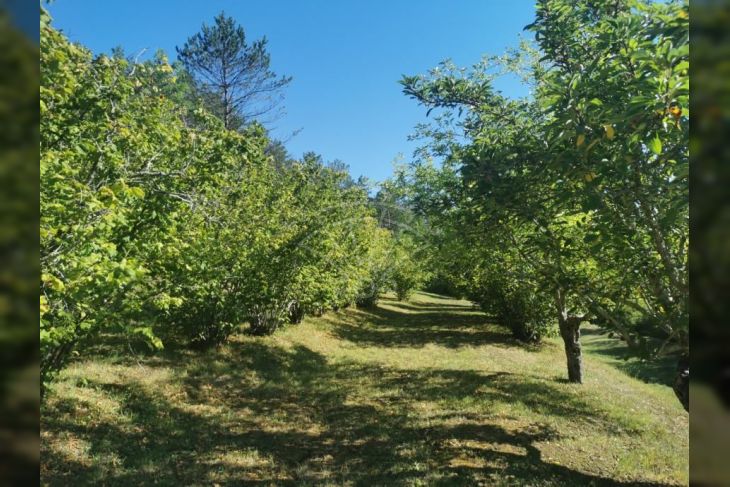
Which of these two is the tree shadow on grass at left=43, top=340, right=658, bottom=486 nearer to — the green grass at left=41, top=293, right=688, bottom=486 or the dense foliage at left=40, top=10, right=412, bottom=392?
the green grass at left=41, top=293, right=688, bottom=486

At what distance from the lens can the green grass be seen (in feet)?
19.8

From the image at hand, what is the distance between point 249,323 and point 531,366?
29.8ft

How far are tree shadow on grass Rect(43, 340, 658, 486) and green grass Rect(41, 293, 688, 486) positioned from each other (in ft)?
0.10

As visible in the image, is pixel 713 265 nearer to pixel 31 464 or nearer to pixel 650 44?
pixel 31 464

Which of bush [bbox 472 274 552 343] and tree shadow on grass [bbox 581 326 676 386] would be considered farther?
bush [bbox 472 274 552 343]

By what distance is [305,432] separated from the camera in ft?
25.6

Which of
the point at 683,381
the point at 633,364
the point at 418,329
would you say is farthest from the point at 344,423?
the point at 633,364

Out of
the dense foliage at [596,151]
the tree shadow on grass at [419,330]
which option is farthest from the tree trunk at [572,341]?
the tree shadow on grass at [419,330]

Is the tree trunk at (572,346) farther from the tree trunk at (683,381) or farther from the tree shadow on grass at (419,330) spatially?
the tree trunk at (683,381)

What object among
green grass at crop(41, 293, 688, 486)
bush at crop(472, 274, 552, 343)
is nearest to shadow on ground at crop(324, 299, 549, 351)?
bush at crop(472, 274, 552, 343)

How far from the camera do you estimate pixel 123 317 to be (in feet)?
16.7

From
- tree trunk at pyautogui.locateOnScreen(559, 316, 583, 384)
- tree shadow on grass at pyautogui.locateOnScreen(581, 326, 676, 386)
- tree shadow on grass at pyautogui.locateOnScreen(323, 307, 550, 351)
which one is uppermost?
tree trunk at pyautogui.locateOnScreen(559, 316, 583, 384)

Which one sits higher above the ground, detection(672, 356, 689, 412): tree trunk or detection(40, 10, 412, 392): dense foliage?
detection(40, 10, 412, 392): dense foliage

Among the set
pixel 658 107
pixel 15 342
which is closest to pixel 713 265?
pixel 15 342
